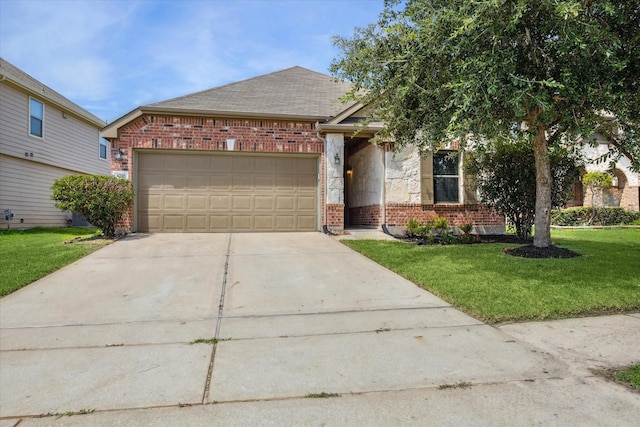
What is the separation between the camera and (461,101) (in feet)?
17.8

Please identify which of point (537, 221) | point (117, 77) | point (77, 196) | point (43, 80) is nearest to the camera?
point (537, 221)

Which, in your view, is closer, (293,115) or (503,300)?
(503,300)

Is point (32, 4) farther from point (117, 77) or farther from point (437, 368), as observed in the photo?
point (117, 77)

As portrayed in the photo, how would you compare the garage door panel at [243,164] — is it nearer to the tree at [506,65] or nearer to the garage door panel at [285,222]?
the garage door panel at [285,222]

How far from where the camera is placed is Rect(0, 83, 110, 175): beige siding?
1352 centimetres

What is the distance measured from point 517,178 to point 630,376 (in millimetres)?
6903

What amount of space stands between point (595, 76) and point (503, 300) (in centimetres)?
345

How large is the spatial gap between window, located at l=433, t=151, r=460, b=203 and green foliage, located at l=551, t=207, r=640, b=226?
7.21 meters

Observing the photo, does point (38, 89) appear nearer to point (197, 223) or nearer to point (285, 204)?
point (197, 223)

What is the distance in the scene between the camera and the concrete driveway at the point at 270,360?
8.11 ft

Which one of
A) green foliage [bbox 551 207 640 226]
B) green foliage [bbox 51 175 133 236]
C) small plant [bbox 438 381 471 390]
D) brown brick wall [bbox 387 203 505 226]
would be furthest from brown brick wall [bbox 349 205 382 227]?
green foliage [bbox 551 207 640 226]

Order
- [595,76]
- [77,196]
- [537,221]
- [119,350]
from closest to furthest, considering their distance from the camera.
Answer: [119,350] < [595,76] < [537,221] < [77,196]

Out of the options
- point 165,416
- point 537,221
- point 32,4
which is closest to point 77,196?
point 32,4

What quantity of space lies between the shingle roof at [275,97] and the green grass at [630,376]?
7937mm
